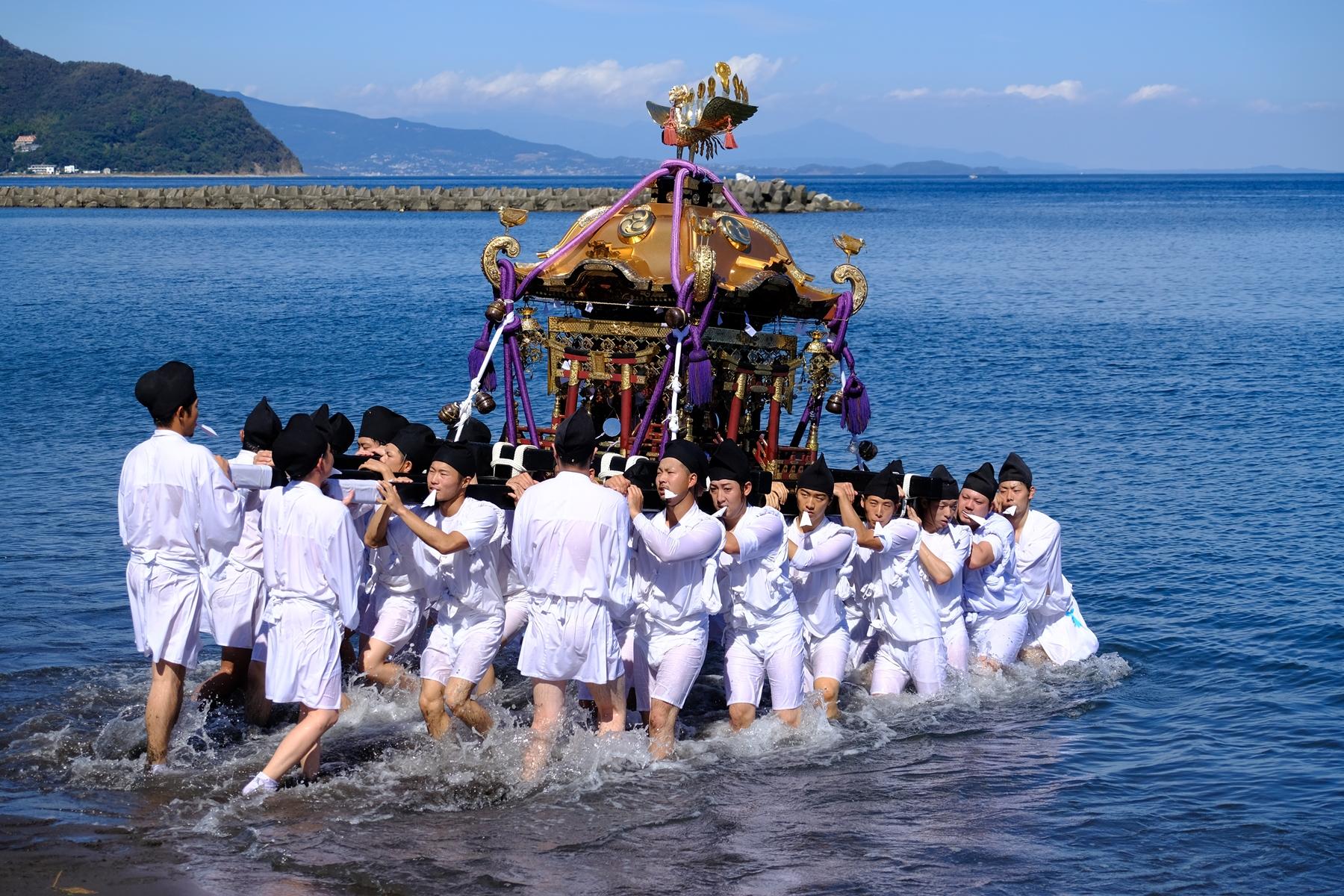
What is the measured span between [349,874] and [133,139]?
663 feet

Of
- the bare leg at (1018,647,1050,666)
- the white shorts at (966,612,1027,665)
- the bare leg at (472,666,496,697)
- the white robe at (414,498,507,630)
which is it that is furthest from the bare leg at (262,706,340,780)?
the bare leg at (1018,647,1050,666)

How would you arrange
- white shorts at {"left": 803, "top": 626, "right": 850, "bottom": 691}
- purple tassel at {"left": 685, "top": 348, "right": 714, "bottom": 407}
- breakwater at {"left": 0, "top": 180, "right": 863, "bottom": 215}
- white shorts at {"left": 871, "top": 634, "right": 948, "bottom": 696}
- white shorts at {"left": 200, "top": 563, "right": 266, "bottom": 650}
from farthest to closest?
1. breakwater at {"left": 0, "top": 180, "right": 863, "bottom": 215}
2. purple tassel at {"left": 685, "top": 348, "right": 714, "bottom": 407}
3. white shorts at {"left": 871, "top": 634, "right": 948, "bottom": 696}
4. white shorts at {"left": 803, "top": 626, "right": 850, "bottom": 691}
5. white shorts at {"left": 200, "top": 563, "right": 266, "bottom": 650}

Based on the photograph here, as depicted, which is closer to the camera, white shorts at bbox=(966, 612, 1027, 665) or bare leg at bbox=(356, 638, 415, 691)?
bare leg at bbox=(356, 638, 415, 691)

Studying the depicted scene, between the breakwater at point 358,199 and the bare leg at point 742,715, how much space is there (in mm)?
84842

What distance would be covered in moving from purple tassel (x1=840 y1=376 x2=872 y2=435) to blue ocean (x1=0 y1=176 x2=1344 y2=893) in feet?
7.46

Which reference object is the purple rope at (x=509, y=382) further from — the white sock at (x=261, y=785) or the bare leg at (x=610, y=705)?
the white sock at (x=261, y=785)

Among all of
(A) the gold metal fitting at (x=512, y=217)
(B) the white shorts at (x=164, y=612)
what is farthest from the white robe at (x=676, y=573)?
(A) the gold metal fitting at (x=512, y=217)

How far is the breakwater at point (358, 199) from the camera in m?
95.9

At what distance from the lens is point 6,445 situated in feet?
66.8

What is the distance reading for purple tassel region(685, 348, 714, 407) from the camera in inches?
419

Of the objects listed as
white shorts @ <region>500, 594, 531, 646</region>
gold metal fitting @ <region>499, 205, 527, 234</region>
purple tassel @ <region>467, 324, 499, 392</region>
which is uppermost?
gold metal fitting @ <region>499, 205, 527, 234</region>

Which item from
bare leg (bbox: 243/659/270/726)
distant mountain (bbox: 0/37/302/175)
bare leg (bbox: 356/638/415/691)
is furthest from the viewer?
distant mountain (bbox: 0/37/302/175)

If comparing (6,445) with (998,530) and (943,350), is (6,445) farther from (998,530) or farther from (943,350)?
(943,350)

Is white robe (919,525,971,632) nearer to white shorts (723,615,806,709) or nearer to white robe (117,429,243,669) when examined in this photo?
white shorts (723,615,806,709)
